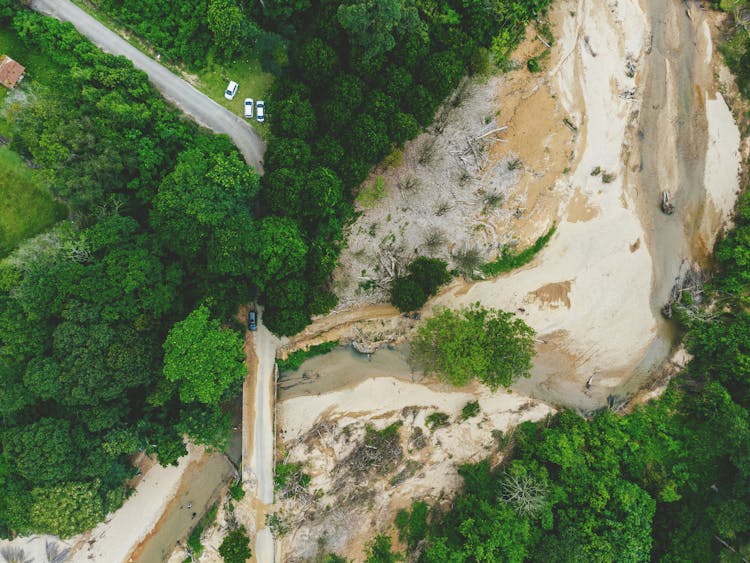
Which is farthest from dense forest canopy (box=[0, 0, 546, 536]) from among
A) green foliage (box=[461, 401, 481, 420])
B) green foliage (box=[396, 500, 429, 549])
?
green foliage (box=[396, 500, 429, 549])

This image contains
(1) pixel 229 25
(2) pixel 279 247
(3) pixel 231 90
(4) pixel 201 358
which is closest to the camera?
(4) pixel 201 358

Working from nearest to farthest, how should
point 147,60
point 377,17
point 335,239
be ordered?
point 377,17 → point 147,60 → point 335,239

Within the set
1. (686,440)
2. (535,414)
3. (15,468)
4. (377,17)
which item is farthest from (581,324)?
(15,468)

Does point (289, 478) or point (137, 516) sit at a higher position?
point (137, 516)

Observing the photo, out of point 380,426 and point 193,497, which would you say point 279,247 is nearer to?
point 380,426

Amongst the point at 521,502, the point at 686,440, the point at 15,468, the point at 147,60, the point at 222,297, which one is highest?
the point at 147,60

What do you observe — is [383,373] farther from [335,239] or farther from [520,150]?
[520,150]

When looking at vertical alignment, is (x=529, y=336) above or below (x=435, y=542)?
above

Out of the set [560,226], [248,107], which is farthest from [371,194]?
[560,226]
